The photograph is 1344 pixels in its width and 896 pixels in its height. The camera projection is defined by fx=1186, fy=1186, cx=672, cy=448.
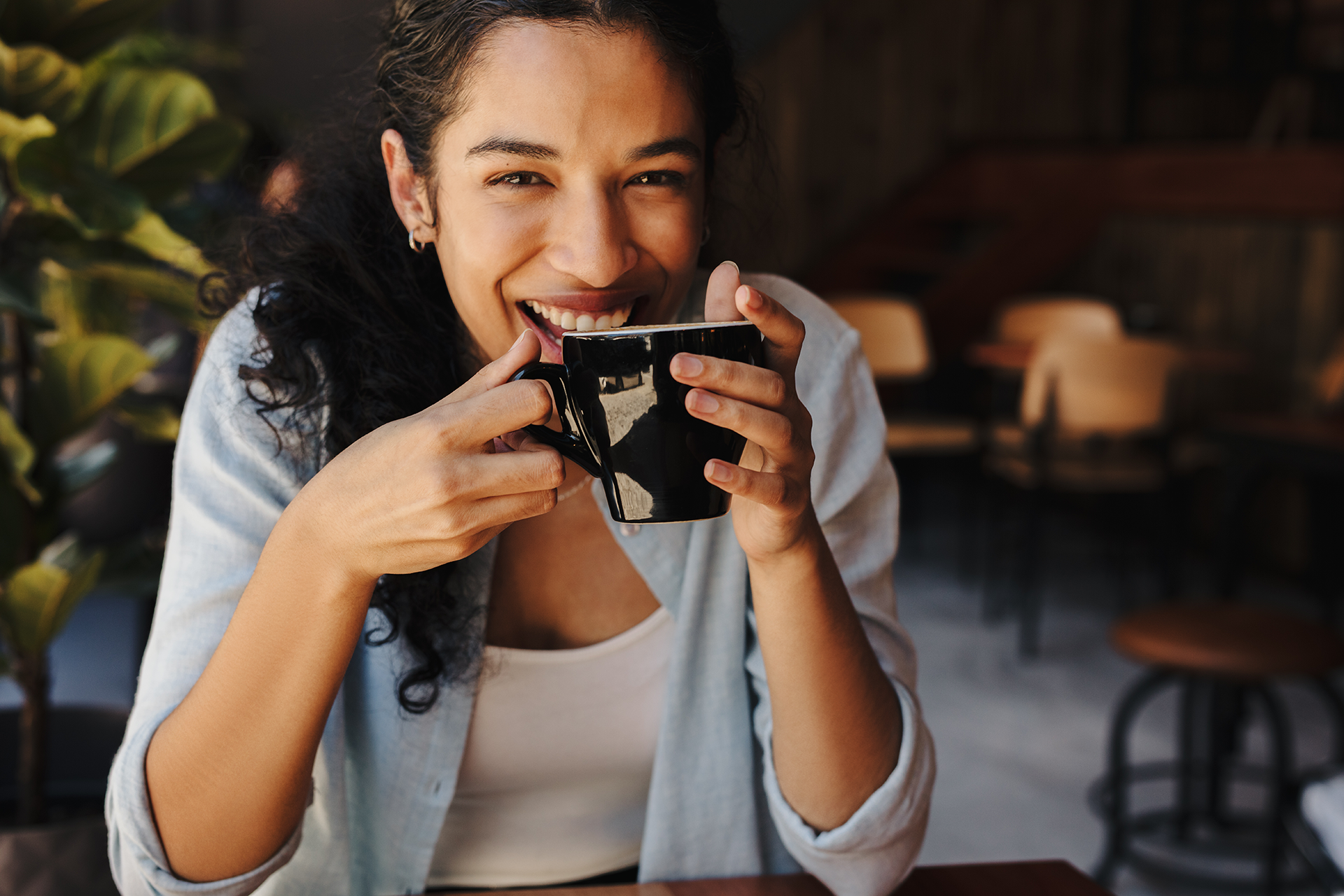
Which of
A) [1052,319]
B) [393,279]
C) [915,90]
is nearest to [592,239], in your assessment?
[393,279]

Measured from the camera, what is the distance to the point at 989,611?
157 inches

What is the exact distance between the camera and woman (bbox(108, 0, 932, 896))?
0.73m

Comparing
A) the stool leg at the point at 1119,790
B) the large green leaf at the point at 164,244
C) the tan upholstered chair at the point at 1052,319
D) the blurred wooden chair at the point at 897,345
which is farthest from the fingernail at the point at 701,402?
the tan upholstered chair at the point at 1052,319

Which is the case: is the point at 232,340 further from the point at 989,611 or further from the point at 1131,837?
the point at 989,611

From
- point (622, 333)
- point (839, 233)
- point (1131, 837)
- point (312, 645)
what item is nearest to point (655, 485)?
point (622, 333)

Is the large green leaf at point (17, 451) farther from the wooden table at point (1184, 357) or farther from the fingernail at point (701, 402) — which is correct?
the wooden table at point (1184, 357)

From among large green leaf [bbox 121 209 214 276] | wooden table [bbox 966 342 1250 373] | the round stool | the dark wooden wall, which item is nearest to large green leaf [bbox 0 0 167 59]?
large green leaf [bbox 121 209 214 276]

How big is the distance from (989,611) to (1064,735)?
949 millimetres

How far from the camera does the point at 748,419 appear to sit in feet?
2.15

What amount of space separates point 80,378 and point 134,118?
0.94 ft

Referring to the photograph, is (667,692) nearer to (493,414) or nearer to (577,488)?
(577,488)

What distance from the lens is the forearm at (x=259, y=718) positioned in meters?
0.74

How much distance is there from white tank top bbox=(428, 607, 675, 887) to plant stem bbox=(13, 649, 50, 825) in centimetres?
61

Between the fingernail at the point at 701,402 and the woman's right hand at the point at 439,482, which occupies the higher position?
the fingernail at the point at 701,402
